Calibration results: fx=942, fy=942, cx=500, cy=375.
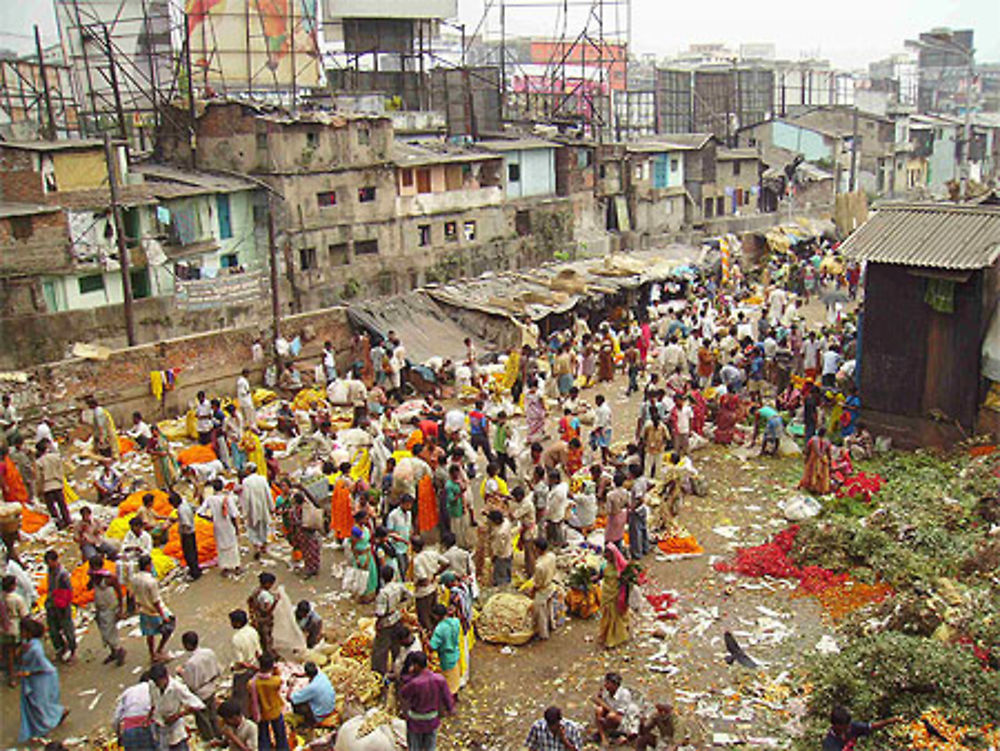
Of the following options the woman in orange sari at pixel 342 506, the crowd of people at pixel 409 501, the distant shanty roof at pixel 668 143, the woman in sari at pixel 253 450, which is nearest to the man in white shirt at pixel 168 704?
the crowd of people at pixel 409 501

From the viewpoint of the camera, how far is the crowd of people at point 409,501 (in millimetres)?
8789

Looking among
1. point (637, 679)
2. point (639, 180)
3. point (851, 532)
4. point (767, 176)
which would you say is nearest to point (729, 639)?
point (637, 679)

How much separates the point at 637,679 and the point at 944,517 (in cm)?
528

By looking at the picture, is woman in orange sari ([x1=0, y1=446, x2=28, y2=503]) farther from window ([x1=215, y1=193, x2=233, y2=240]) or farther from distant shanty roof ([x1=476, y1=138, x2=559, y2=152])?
distant shanty roof ([x1=476, y1=138, x2=559, y2=152])

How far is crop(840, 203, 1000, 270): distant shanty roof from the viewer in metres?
14.6

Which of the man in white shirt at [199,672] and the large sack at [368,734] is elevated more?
the man in white shirt at [199,672]

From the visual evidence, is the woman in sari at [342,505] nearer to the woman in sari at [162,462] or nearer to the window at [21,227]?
the woman in sari at [162,462]

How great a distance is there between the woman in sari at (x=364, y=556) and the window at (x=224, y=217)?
18.1m

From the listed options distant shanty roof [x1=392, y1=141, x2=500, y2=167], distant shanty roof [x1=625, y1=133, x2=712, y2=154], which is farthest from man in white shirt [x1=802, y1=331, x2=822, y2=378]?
distant shanty roof [x1=625, y1=133, x2=712, y2=154]

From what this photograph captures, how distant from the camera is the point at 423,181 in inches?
1231

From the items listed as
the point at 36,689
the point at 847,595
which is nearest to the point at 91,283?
the point at 36,689

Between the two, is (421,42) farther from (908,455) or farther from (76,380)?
(908,455)

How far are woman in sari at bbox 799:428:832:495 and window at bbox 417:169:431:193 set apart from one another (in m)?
19.6

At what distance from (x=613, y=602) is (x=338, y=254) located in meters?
21.1
